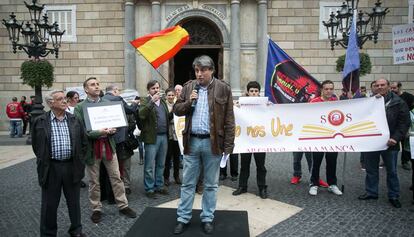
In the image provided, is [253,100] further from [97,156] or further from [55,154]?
[55,154]

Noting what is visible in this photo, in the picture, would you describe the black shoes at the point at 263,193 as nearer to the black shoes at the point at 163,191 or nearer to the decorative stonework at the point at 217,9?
the black shoes at the point at 163,191

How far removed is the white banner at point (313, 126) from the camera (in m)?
5.25

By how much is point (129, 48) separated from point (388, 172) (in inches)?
492

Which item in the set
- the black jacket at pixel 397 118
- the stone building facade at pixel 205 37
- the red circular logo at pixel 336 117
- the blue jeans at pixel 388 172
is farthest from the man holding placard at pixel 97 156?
the stone building facade at pixel 205 37

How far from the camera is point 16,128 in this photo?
1396 cm

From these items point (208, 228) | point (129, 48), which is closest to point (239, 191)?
point (208, 228)

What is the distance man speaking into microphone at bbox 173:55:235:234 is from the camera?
3.75m

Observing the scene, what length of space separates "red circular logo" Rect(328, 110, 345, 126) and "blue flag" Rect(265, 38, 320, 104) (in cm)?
49

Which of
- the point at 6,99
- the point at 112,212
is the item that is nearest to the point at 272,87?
the point at 112,212

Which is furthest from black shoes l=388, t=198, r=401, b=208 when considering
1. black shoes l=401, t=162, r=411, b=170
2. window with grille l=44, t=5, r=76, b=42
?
window with grille l=44, t=5, r=76, b=42

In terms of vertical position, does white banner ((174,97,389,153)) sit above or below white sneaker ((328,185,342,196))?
above

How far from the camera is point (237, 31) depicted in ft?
46.6

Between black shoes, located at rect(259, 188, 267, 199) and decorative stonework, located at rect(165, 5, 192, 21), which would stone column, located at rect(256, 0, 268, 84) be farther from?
black shoes, located at rect(259, 188, 267, 199)

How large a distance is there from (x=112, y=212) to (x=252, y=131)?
9.16 ft
